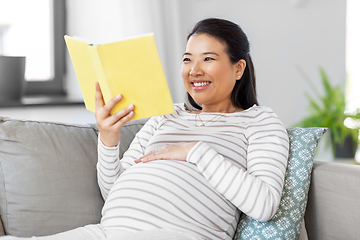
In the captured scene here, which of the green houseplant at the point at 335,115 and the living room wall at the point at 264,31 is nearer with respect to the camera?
the living room wall at the point at 264,31

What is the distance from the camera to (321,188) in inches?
49.8

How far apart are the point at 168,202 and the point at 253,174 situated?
25 cm

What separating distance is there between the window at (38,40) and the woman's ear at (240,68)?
1.16 m

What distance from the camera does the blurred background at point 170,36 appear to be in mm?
2121

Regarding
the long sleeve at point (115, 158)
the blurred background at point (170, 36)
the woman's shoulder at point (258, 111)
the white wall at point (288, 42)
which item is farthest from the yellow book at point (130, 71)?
the white wall at point (288, 42)

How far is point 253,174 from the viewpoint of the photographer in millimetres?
1149

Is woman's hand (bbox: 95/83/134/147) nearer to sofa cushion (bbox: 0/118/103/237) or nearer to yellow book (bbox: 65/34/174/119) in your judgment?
yellow book (bbox: 65/34/174/119)

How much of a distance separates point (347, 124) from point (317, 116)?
0.32 metres

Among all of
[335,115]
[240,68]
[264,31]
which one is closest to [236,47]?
[240,68]

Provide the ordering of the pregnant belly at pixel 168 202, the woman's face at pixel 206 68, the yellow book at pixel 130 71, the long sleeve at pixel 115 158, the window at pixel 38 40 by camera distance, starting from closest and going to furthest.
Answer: the yellow book at pixel 130 71 < the pregnant belly at pixel 168 202 < the long sleeve at pixel 115 158 < the woman's face at pixel 206 68 < the window at pixel 38 40

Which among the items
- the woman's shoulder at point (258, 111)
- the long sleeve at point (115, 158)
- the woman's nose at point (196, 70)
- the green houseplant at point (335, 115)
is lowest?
the green houseplant at point (335, 115)

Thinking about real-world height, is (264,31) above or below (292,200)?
above

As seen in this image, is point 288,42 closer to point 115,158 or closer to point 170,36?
point 170,36

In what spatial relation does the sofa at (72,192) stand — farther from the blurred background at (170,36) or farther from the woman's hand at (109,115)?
the blurred background at (170,36)
